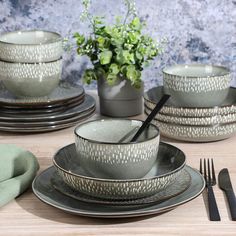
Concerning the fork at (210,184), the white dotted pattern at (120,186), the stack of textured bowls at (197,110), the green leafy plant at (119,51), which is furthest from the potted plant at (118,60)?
the white dotted pattern at (120,186)

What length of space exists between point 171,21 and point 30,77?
455mm

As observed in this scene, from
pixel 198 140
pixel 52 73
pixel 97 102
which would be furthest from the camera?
pixel 97 102

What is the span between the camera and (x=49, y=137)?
136cm

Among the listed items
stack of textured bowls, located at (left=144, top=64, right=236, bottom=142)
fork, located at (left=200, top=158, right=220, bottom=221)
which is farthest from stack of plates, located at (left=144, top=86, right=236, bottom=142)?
fork, located at (left=200, top=158, right=220, bottom=221)

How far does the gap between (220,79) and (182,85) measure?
0.08 metres

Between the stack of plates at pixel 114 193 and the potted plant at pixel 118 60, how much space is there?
0.41 metres

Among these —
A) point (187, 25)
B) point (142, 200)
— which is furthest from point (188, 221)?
point (187, 25)

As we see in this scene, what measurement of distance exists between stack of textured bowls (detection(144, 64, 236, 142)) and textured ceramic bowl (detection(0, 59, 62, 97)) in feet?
0.78

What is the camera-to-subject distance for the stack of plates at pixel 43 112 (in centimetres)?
136

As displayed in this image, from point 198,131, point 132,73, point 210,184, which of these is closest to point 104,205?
point 210,184

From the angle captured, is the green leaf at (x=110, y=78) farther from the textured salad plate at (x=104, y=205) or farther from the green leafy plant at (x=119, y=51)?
the textured salad plate at (x=104, y=205)

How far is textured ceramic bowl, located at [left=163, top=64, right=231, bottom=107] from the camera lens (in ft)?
4.24

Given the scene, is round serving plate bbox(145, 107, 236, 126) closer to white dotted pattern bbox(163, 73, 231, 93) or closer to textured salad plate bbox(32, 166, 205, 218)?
white dotted pattern bbox(163, 73, 231, 93)

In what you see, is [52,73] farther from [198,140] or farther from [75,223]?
[75,223]
